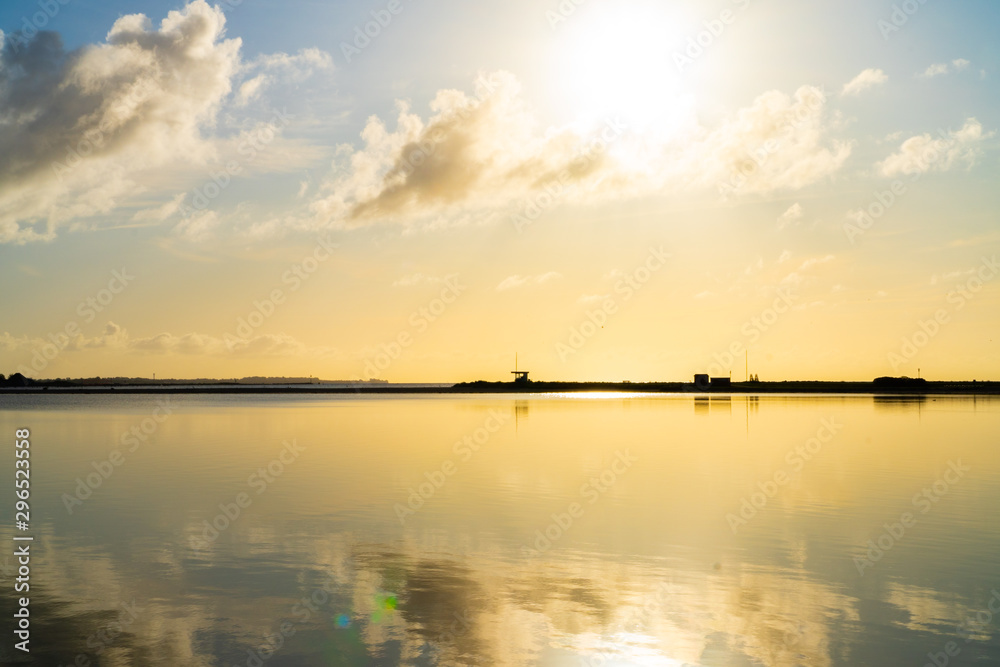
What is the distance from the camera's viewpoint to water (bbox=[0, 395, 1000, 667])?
481 inches

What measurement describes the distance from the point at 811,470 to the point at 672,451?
917 cm

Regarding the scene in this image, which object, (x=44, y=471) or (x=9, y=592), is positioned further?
(x=44, y=471)

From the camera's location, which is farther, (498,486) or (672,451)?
(672,451)

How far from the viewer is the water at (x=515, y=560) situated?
40.1 ft

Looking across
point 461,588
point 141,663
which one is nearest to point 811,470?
point 461,588

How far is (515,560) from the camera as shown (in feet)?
58.6

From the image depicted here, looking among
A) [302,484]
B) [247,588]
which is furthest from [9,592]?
[302,484]

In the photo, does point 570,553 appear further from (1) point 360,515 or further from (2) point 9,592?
(2) point 9,592

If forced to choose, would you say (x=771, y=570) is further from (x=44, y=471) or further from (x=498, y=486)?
(x=44, y=471)

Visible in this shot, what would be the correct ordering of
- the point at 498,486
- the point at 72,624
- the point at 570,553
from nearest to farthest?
the point at 72,624, the point at 570,553, the point at 498,486

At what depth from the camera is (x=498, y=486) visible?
29.7 m

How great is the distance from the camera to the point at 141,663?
1142 cm

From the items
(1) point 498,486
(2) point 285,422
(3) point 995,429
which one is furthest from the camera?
(2) point 285,422

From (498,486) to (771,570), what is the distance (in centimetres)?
1408
